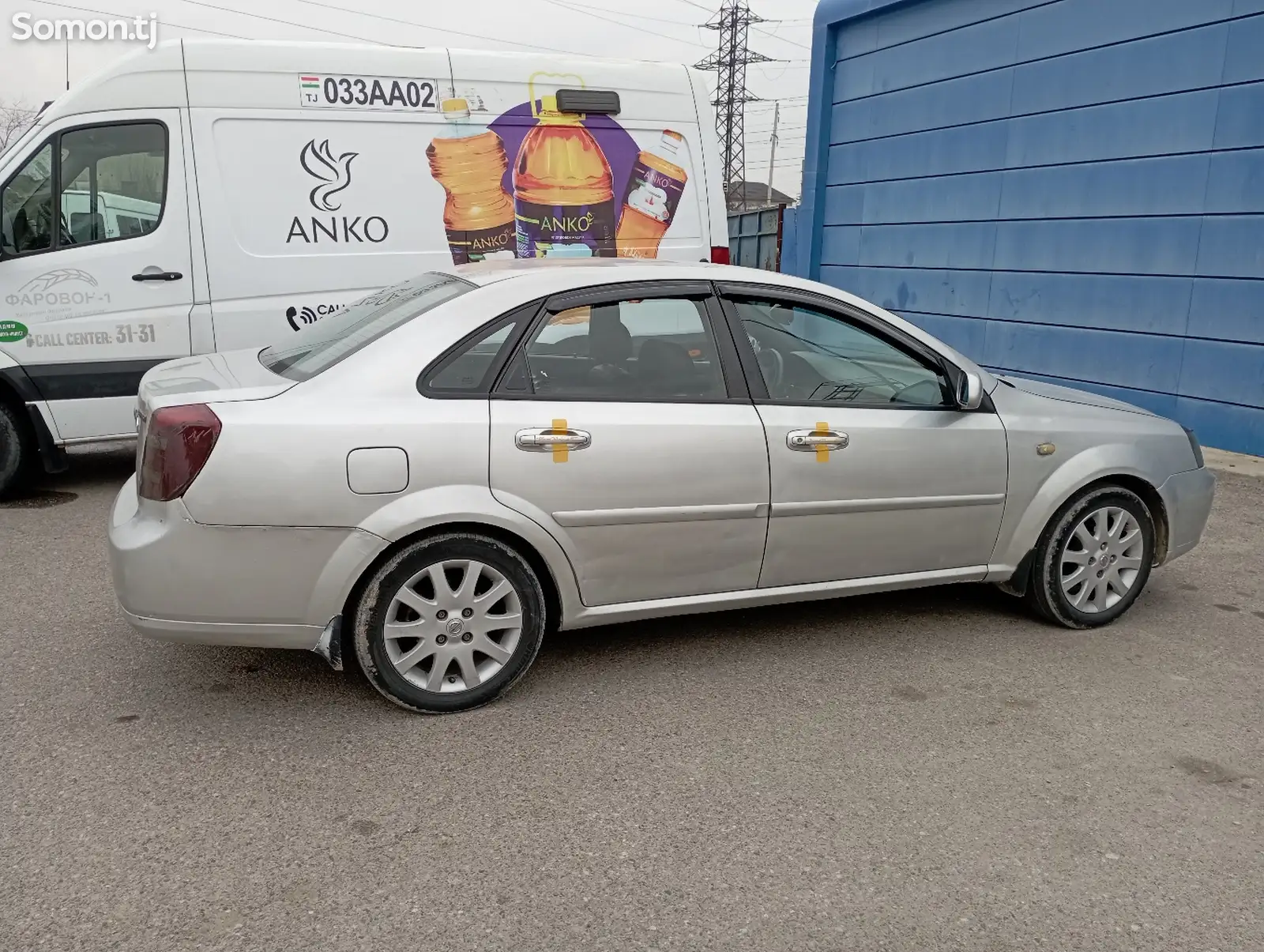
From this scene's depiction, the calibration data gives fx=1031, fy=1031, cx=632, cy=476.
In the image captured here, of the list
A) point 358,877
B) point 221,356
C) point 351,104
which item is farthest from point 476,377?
point 351,104

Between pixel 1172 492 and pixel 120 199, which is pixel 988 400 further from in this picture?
pixel 120 199

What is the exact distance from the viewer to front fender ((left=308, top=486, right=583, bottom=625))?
3.26m

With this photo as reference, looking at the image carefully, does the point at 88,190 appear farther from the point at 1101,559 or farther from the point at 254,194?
the point at 1101,559

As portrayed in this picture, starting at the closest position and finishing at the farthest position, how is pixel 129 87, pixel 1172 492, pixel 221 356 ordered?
pixel 221 356 < pixel 1172 492 < pixel 129 87

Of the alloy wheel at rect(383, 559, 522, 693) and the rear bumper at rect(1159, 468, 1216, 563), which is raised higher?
the rear bumper at rect(1159, 468, 1216, 563)

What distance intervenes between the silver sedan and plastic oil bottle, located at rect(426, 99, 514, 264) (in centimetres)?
254

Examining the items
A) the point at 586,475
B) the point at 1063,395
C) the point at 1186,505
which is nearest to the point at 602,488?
the point at 586,475

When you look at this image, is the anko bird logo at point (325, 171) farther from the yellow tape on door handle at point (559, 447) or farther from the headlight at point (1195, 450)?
the headlight at point (1195, 450)

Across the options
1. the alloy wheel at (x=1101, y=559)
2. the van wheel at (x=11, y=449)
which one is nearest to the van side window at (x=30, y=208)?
the van wheel at (x=11, y=449)

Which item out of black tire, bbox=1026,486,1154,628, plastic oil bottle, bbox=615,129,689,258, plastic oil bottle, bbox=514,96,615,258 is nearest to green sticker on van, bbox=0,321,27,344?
plastic oil bottle, bbox=514,96,615,258

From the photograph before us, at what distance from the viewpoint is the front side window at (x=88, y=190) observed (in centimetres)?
584

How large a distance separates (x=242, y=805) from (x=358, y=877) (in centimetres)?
52

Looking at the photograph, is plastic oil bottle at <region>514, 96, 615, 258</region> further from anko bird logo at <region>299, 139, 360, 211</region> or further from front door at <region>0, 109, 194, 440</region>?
front door at <region>0, 109, 194, 440</region>

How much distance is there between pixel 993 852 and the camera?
110 inches
